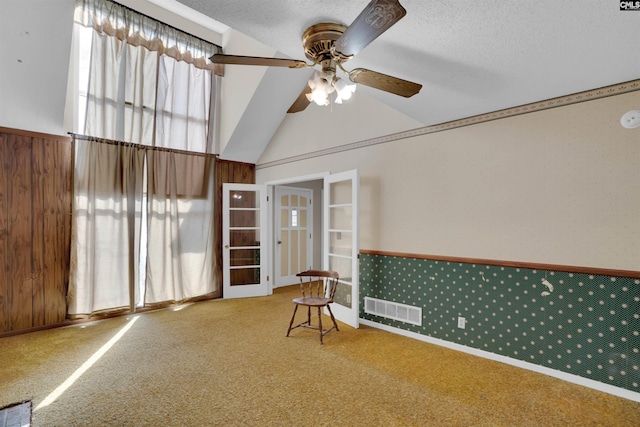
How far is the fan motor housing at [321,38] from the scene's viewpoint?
188 cm

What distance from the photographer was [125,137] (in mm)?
4180

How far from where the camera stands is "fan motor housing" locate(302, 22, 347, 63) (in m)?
1.88

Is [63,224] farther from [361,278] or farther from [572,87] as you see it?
[572,87]

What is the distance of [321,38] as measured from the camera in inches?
74.1

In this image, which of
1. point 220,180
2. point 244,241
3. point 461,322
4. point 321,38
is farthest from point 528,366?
point 220,180

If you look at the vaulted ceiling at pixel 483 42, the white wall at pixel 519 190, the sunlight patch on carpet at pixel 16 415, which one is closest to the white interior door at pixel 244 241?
the white wall at pixel 519 190

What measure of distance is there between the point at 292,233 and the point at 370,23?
4.99 m

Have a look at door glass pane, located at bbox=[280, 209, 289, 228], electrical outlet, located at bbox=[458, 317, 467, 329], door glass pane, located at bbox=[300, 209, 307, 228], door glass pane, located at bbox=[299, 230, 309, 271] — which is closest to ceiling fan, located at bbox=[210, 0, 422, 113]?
electrical outlet, located at bbox=[458, 317, 467, 329]

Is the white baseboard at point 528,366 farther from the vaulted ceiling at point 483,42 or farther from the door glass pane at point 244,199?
the door glass pane at point 244,199

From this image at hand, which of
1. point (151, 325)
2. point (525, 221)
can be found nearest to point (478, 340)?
point (525, 221)

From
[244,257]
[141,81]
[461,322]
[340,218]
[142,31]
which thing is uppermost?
[142,31]

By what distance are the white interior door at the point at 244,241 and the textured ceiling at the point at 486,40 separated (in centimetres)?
318

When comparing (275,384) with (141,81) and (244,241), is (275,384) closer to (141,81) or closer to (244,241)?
(244,241)

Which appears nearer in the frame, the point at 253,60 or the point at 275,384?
the point at 253,60
